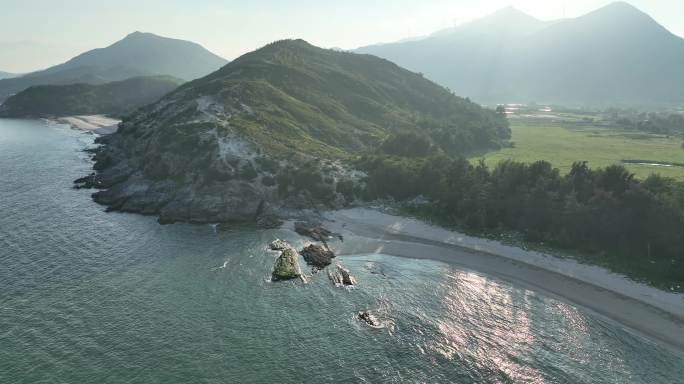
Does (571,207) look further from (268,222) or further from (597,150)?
(597,150)

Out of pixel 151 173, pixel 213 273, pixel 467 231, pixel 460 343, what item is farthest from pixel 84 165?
pixel 460 343


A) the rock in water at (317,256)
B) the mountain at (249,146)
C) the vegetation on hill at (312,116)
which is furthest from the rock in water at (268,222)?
the vegetation on hill at (312,116)

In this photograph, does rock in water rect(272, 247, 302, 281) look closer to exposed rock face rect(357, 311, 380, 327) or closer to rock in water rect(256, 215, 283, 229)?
exposed rock face rect(357, 311, 380, 327)

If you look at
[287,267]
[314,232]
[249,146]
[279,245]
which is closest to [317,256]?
[287,267]

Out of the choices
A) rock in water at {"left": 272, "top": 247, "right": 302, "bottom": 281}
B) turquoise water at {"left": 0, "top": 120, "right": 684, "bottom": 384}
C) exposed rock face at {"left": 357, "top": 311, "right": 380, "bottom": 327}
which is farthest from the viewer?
rock in water at {"left": 272, "top": 247, "right": 302, "bottom": 281}

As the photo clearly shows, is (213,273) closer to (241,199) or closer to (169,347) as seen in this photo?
(169,347)

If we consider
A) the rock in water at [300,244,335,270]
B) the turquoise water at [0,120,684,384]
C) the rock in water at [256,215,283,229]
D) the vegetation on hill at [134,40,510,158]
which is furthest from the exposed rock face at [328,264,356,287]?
the vegetation on hill at [134,40,510,158]
